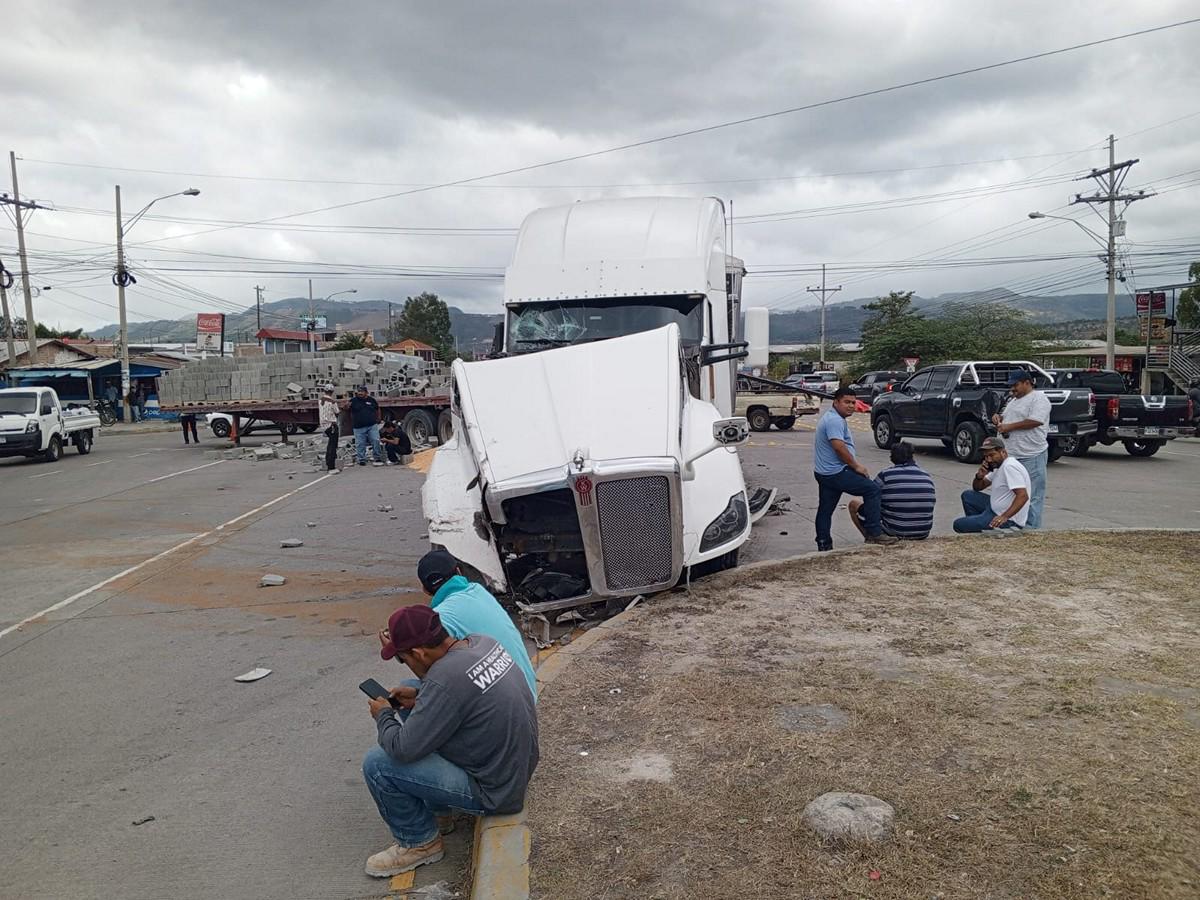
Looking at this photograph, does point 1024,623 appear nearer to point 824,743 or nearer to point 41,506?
point 824,743

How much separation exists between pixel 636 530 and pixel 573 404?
3.99 ft

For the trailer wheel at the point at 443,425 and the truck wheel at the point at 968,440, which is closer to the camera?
the truck wheel at the point at 968,440

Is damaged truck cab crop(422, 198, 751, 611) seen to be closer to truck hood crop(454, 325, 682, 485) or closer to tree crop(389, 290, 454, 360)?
truck hood crop(454, 325, 682, 485)

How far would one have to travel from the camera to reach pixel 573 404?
22.8 ft

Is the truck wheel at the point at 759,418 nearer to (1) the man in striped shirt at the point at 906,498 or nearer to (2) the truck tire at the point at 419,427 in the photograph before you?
(2) the truck tire at the point at 419,427

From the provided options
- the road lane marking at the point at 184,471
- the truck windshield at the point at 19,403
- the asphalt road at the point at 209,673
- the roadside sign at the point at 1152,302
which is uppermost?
the roadside sign at the point at 1152,302

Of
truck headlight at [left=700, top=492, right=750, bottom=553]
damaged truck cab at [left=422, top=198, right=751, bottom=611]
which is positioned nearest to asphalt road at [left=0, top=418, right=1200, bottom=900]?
damaged truck cab at [left=422, top=198, right=751, bottom=611]

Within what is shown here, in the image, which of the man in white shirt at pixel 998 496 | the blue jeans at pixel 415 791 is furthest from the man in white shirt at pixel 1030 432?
the blue jeans at pixel 415 791

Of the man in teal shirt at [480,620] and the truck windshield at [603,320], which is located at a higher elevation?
the truck windshield at [603,320]

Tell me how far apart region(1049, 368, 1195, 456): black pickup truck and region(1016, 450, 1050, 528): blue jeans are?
7826 millimetres

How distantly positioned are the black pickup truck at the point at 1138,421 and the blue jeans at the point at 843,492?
31.0 ft

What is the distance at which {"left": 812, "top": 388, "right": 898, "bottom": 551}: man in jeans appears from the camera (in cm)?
841

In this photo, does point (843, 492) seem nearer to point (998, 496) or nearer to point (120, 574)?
point (998, 496)

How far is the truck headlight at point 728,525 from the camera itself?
6.89 meters
